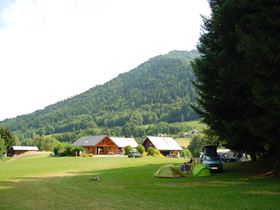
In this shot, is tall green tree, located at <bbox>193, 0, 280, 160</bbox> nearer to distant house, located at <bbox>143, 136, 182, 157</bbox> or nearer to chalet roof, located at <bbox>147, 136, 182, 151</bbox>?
distant house, located at <bbox>143, 136, 182, 157</bbox>

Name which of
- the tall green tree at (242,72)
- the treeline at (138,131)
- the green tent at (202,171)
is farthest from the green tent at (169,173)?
the treeline at (138,131)

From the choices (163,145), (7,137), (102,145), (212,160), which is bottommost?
(212,160)

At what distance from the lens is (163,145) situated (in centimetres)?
10762

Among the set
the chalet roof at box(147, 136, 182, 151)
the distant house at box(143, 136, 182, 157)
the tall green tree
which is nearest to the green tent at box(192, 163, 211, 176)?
the tall green tree

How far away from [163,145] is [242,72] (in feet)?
282

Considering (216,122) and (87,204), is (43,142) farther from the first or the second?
(87,204)

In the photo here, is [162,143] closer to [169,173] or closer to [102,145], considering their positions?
[102,145]

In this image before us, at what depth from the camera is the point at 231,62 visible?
23547 millimetres

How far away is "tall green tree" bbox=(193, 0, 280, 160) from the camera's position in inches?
757

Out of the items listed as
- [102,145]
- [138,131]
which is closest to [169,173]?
[102,145]

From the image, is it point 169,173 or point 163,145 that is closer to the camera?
point 169,173

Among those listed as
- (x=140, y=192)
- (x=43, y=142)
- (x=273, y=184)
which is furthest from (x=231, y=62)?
(x=43, y=142)

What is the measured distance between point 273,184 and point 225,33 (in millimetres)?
9939

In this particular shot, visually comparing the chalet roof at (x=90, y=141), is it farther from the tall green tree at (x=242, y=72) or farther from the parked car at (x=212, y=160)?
the tall green tree at (x=242, y=72)
